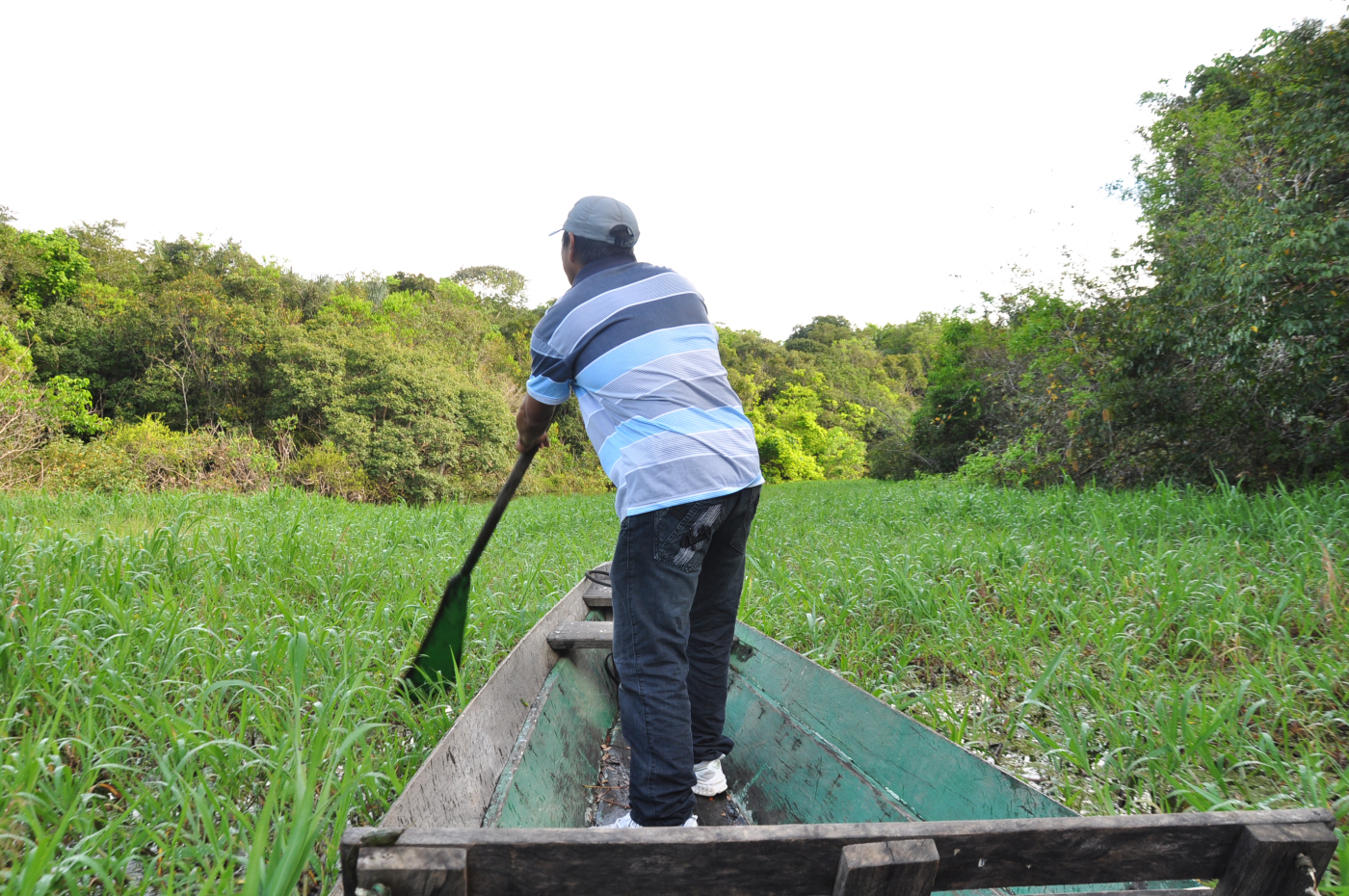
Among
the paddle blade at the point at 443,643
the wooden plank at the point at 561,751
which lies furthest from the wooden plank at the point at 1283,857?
the paddle blade at the point at 443,643

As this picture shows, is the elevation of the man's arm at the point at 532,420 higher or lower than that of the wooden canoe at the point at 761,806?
higher

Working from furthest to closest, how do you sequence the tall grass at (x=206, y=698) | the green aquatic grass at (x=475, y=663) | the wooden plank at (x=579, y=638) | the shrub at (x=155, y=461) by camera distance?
the shrub at (x=155, y=461) < the wooden plank at (x=579, y=638) < the green aquatic grass at (x=475, y=663) < the tall grass at (x=206, y=698)

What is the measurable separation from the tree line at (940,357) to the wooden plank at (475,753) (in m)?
5.49

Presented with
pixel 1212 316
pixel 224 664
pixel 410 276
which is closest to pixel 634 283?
pixel 224 664

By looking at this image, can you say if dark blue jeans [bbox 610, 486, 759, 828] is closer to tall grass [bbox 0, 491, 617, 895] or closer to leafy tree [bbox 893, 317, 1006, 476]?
tall grass [bbox 0, 491, 617, 895]

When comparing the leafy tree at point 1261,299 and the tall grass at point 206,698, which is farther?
the leafy tree at point 1261,299

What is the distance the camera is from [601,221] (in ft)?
6.57

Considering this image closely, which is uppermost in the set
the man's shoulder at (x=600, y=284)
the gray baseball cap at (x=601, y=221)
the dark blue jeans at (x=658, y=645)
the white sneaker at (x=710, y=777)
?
the gray baseball cap at (x=601, y=221)

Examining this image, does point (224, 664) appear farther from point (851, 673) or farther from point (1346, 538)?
point (1346, 538)

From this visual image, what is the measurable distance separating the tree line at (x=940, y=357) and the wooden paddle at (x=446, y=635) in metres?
5.52

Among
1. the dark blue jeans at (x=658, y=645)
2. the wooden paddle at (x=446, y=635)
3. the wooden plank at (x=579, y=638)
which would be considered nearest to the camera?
the dark blue jeans at (x=658, y=645)

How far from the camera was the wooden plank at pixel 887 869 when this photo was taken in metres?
0.89

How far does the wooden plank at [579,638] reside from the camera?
273 cm

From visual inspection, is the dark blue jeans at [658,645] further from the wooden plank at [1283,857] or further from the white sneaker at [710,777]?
the wooden plank at [1283,857]
